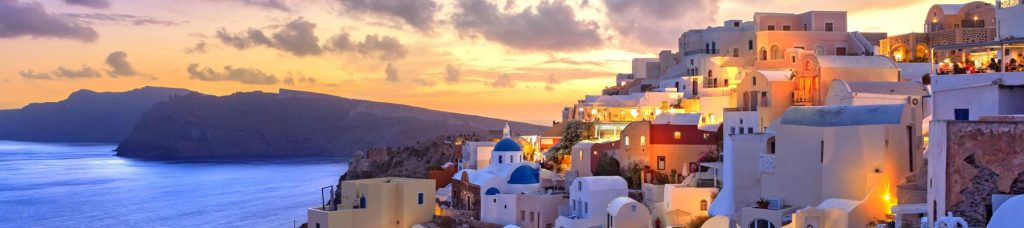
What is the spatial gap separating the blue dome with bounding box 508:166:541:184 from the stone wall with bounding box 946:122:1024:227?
17.0m

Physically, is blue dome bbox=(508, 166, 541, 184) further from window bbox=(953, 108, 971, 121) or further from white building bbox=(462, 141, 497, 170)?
window bbox=(953, 108, 971, 121)

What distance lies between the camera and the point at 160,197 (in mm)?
79812

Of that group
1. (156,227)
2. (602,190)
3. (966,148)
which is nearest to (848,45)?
(602,190)

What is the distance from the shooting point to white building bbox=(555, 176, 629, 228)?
24578 mm

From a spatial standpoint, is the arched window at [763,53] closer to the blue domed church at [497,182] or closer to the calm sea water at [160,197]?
the blue domed church at [497,182]

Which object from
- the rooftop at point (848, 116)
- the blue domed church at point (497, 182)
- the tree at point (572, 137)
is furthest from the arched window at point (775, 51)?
the rooftop at point (848, 116)

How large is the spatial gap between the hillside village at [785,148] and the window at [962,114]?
0.02 m

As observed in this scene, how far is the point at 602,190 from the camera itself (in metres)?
24.8

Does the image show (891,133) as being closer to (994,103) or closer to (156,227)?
(994,103)

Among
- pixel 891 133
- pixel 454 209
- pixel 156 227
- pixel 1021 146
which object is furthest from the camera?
pixel 156 227

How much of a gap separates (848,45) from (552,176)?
441 inches

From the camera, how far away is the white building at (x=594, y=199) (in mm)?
24578

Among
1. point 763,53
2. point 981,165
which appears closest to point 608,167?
point 763,53

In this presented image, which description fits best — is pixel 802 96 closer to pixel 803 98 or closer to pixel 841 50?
pixel 803 98
